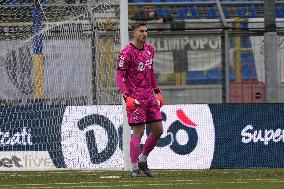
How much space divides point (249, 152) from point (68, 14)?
3.66 meters

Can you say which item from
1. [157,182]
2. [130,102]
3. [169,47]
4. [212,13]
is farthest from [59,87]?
[157,182]

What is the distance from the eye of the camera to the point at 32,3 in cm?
1560

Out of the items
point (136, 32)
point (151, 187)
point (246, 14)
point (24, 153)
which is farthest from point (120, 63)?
point (246, 14)

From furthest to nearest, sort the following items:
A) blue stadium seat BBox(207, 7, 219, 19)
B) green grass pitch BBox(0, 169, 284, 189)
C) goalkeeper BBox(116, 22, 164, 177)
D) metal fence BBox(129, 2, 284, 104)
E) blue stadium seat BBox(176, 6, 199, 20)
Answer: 1. blue stadium seat BBox(176, 6, 199, 20)
2. blue stadium seat BBox(207, 7, 219, 19)
3. metal fence BBox(129, 2, 284, 104)
4. goalkeeper BBox(116, 22, 164, 177)
5. green grass pitch BBox(0, 169, 284, 189)

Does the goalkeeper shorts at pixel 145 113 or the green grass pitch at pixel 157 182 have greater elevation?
the goalkeeper shorts at pixel 145 113

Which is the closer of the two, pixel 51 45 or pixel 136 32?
pixel 136 32

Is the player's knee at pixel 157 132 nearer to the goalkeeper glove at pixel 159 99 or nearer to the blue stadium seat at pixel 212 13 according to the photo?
the goalkeeper glove at pixel 159 99

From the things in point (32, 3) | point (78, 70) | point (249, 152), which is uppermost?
point (32, 3)

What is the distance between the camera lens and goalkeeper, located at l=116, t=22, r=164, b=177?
11938mm

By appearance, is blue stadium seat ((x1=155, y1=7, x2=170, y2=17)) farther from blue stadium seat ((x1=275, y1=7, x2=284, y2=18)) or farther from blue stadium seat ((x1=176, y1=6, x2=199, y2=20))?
blue stadium seat ((x1=275, y1=7, x2=284, y2=18))

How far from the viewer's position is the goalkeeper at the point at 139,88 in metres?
11.9

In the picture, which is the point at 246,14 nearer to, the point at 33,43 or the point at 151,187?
the point at 33,43

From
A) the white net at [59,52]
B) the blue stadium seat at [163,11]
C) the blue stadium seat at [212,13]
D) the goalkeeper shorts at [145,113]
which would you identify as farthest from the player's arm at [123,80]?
the blue stadium seat at [163,11]

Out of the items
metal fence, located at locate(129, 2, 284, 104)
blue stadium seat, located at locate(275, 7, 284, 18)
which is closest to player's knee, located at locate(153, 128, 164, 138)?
metal fence, located at locate(129, 2, 284, 104)
